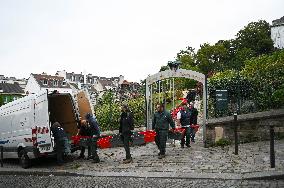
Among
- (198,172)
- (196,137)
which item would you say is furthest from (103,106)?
(198,172)

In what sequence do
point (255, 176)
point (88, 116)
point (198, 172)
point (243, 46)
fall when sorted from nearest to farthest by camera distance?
point (255, 176) < point (198, 172) < point (88, 116) < point (243, 46)

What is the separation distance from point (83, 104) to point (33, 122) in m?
2.16

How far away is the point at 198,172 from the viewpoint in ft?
32.7

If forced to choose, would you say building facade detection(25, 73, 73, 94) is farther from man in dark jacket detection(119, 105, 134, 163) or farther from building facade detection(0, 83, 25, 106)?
man in dark jacket detection(119, 105, 134, 163)

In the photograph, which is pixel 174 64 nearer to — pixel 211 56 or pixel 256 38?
pixel 256 38

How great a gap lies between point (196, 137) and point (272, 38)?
39.6m

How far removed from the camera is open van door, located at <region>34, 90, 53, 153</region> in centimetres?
1225

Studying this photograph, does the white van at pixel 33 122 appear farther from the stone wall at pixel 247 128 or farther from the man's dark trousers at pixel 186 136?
the stone wall at pixel 247 128

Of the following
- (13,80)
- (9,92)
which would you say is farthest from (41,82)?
(13,80)

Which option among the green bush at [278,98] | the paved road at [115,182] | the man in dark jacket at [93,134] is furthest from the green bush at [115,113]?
the paved road at [115,182]

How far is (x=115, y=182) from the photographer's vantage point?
9.80m

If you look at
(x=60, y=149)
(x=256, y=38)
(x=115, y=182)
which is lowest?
(x=115, y=182)

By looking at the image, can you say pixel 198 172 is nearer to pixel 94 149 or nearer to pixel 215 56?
pixel 94 149

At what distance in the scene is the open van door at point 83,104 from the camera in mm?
14102
